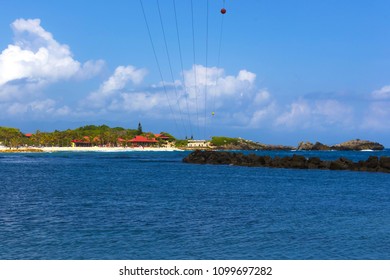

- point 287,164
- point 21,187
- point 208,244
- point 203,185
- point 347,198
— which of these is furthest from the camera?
point 287,164

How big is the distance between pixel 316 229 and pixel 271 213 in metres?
6.36

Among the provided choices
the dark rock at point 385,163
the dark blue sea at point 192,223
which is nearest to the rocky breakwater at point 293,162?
the dark rock at point 385,163

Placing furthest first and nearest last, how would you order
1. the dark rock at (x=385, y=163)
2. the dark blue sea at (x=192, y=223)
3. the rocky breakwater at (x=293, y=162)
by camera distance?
the rocky breakwater at (x=293, y=162), the dark rock at (x=385, y=163), the dark blue sea at (x=192, y=223)

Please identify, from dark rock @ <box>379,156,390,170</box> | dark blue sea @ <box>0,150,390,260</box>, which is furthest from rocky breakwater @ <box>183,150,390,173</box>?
dark blue sea @ <box>0,150,390,260</box>

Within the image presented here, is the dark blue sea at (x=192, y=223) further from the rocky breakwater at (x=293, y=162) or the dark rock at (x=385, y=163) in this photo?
the rocky breakwater at (x=293, y=162)

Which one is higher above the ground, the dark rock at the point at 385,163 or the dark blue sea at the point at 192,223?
the dark rock at the point at 385,163

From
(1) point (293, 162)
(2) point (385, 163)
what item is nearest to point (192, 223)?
(2) point (385, 163)

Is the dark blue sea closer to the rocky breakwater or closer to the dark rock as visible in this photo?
the dark rock

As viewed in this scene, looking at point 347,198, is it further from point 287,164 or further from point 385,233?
point 287,164

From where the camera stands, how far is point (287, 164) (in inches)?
3656

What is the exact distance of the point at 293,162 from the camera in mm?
92188

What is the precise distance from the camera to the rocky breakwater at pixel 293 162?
8319 cm

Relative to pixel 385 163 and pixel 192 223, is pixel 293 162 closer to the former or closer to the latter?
pixel 385 163

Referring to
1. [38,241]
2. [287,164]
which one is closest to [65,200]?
[38,241]
